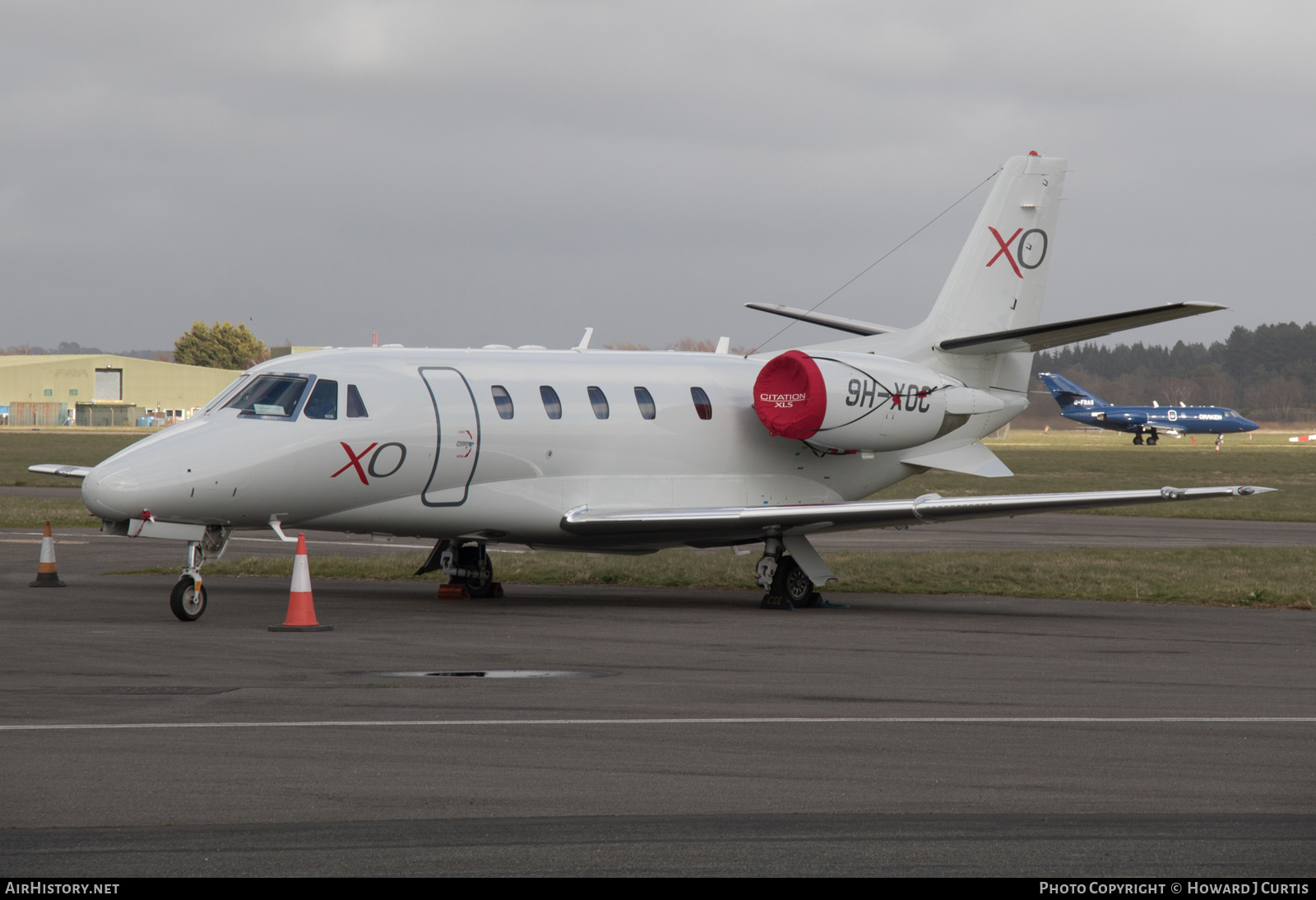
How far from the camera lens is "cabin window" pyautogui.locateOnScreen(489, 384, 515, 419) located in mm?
17250

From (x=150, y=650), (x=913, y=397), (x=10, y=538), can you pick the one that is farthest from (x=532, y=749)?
(x=10, y=538)

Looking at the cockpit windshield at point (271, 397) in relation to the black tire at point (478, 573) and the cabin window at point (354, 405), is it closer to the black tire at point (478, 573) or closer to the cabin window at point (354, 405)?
the cabin window at point (354, 405)

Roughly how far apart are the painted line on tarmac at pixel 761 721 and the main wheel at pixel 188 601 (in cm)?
583

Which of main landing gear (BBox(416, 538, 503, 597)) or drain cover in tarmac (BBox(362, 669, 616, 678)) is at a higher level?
drain cover in tarmac (BBox(362, 669, 616, 678))

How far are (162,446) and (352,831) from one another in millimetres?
9541

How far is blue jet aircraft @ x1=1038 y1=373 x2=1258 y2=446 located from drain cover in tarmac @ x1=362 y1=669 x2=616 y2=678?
10271cm

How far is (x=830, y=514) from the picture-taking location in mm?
16891

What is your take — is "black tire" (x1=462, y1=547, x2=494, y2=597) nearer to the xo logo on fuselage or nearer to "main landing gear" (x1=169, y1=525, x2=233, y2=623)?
the xo logo on fuselage

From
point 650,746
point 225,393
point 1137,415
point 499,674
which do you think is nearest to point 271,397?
point 225,393

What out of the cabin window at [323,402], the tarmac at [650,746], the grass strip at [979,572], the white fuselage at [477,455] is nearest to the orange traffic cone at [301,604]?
the tarmac at [650,746]

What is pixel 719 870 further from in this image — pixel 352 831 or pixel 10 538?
pixel 10 538

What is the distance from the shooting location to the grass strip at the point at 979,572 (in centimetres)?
1934

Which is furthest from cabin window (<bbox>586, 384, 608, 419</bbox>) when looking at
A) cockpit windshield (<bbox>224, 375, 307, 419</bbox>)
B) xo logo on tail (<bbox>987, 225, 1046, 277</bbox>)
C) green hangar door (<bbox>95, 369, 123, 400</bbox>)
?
green hangar door (<bbox>95, 369, 123, 400</bbox>)

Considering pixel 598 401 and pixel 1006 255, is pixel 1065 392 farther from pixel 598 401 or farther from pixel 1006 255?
pixel 598 401
